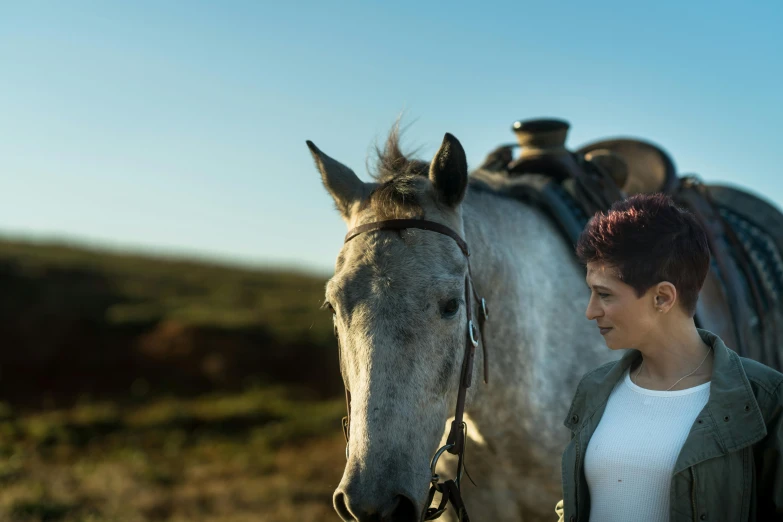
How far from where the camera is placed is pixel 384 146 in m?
2.69

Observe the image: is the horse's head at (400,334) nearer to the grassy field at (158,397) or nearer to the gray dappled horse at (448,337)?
the gray dappled horse at (448,337)

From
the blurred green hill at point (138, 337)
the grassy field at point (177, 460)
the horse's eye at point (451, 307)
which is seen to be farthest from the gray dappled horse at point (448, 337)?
the blurred green hill at point (138, 337)

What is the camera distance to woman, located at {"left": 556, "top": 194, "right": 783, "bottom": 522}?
145 centimetres

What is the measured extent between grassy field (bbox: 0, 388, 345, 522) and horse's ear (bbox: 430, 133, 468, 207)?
4698mm

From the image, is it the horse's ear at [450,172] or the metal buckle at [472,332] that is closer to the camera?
the metal buckle at [472,332]

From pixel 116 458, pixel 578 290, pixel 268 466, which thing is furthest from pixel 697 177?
pixel 116 458

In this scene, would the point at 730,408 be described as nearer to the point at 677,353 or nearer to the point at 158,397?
the point at 677,353

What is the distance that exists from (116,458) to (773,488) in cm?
844

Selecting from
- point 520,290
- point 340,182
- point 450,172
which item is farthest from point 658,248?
point 340,182

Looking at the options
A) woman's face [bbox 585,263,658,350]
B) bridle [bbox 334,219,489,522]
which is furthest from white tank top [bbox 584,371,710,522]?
bridle [bbox 334,219,489,522]

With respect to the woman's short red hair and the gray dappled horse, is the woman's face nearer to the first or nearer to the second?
the woman's short red hair

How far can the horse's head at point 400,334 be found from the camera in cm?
192

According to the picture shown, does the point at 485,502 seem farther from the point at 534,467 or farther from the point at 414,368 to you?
the point at 414,368

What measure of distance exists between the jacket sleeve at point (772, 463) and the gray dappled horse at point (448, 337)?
0.87 meters
